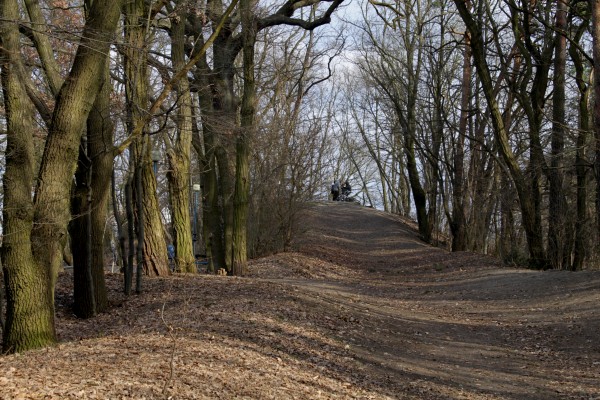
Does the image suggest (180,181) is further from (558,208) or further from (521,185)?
(558,208)

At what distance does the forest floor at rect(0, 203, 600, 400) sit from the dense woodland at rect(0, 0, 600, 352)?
1.21 metres

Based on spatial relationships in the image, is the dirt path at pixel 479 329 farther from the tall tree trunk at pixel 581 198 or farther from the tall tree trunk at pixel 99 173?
the tall tree trunk at pixel 99 173

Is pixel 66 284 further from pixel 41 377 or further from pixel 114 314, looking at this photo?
pixel 41 377

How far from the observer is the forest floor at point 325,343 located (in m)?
6.06

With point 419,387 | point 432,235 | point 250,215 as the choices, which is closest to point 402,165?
point 432,235

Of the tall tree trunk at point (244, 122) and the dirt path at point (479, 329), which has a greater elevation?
the tall tree trunk at point (244, 122)

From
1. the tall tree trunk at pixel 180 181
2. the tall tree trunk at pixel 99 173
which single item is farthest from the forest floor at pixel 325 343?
the tall tree trunk at pixel 180 181

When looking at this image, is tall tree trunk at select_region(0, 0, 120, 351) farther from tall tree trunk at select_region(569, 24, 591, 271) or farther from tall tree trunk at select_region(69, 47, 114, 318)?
tall tree trunk at select_region(569, 24, 591, 271)

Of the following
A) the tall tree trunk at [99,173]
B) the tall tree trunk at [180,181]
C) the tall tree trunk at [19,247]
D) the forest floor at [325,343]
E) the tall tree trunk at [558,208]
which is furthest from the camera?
the tall tree trunk at [558,208]

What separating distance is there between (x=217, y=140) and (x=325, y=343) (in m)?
8.23

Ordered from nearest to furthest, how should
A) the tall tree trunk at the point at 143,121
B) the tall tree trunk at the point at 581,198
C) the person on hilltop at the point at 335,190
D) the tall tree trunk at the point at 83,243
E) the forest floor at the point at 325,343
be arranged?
the forest floor at the point at 325,343 < the tall tree trunk at the point at 83,243 < the tall tree trunk at the point at 143,121 < the tall tree trunk at the point at 581,198 < the person on hilltop at the point at 335,190

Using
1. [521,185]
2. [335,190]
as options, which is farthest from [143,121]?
[335,190]

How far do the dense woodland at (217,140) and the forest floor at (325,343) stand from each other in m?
1.21

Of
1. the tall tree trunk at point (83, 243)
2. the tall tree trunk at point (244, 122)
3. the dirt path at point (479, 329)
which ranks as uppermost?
the tall tree trunk at point (244, 122)
